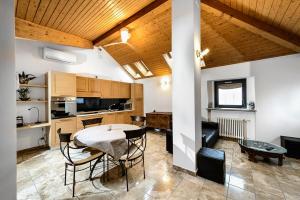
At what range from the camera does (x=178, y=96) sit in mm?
2504

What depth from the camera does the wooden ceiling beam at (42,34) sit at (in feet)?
9.92

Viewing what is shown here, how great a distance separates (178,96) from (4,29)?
2.22 meters

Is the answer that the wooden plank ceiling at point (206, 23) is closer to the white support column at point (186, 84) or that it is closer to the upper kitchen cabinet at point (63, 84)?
the white support column at point (186, 84)

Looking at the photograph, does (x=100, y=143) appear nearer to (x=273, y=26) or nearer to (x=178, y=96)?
(x=178, y=96)

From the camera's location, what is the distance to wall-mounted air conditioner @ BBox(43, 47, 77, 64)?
3787 millimetres

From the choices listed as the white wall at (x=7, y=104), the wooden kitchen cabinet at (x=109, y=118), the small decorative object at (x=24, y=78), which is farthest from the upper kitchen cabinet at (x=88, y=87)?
the white wall at (x=7, y=104)

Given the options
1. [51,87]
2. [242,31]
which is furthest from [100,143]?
[242,31]

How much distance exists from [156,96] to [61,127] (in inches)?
147

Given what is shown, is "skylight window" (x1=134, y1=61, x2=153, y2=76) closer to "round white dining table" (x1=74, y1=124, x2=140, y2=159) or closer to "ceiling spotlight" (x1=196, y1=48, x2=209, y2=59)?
"ceiling spotlight" (x1=196, y1=48, x2=209, y2=59)

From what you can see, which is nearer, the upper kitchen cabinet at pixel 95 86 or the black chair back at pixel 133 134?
the black chair back at pixel 133 134

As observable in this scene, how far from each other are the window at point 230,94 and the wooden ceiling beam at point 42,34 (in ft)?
15.9

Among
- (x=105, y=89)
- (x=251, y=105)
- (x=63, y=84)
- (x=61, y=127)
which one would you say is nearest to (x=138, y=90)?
(x=105, y=89)

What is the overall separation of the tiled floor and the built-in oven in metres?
1.28

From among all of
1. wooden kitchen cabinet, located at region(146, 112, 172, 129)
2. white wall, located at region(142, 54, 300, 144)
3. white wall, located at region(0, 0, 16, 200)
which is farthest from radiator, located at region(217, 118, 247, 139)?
white wall, located at region(0, 0, 16, 200)
